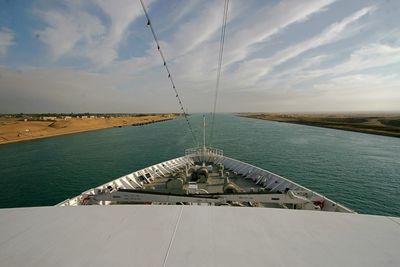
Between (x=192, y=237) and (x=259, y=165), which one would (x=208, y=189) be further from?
(x=259, y=165)

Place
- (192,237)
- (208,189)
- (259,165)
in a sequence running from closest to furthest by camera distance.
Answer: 1. (192,237)
2. (208,189)
3. (259,165)

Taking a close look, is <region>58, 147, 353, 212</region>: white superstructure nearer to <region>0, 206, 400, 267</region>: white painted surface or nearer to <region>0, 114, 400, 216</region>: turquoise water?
<region>0, 206, 400, 267</region>: white painted surface

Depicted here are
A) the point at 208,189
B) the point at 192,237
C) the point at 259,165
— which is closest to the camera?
the point at 192,237

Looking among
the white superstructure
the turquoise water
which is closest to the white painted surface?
the white superstructure

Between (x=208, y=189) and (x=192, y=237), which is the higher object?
(x=192, y=237)

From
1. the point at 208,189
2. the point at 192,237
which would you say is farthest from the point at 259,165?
the point at 192,237

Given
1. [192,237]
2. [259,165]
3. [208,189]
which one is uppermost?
[192,237]

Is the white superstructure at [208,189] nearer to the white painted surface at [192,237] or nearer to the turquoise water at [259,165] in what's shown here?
the white painted surface at [192,237]

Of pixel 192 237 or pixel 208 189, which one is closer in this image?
pixel 192 237

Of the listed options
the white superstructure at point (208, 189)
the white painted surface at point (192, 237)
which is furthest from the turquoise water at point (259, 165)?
the white painted surface at point (192, 237)
